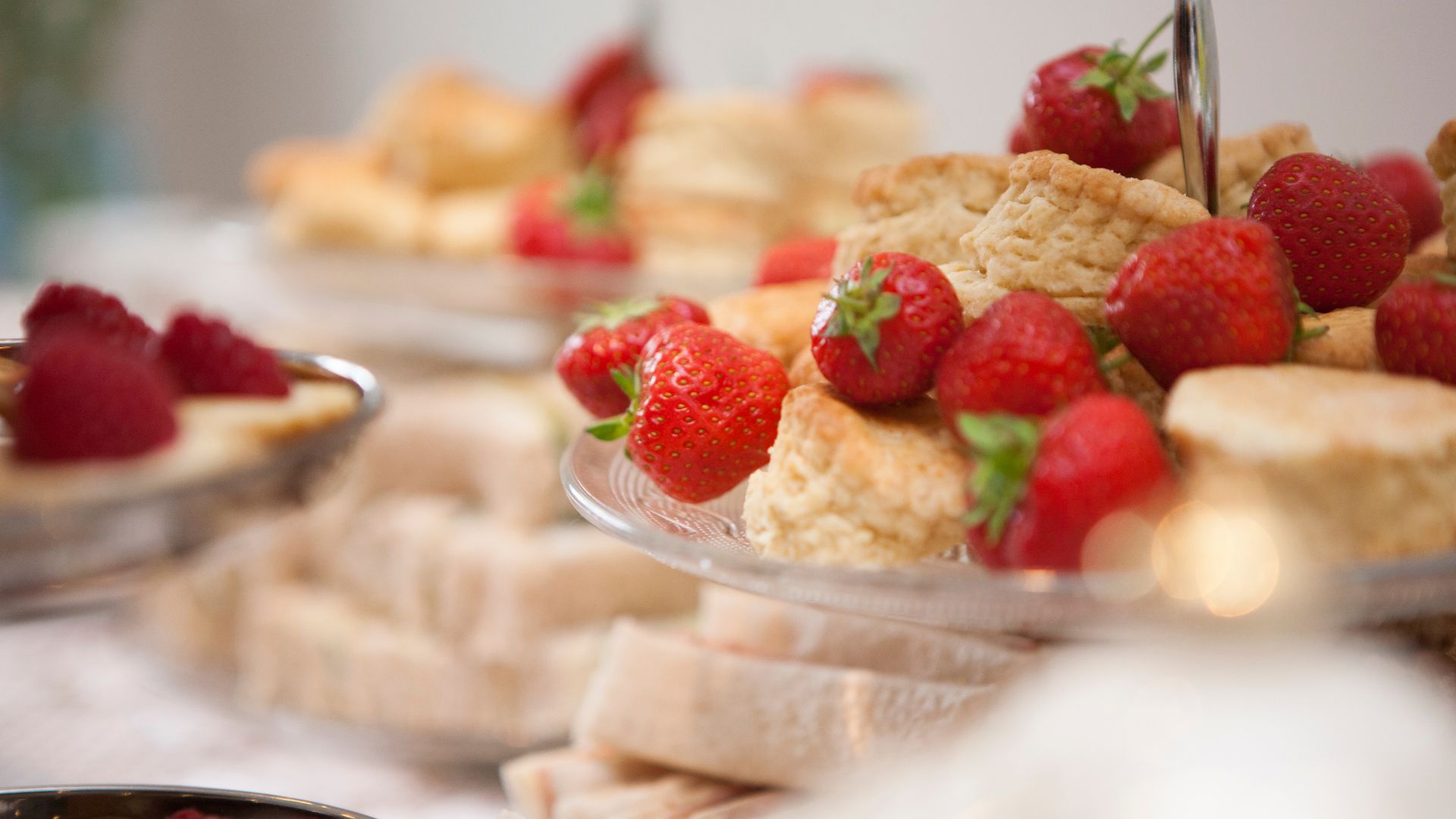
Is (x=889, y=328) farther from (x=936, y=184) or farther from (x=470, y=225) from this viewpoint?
(x=470, y=225)

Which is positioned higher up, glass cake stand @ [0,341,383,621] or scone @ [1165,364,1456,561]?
glass cake stand @ [0,341,383,621]

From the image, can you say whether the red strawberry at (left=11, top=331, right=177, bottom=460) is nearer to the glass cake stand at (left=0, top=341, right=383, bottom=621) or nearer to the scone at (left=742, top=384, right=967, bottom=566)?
the glass cake stand at (left=0, top=341, right=383, bottom=621)

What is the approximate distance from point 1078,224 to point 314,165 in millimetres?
1442

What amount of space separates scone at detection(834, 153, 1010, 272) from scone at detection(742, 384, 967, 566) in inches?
5.2

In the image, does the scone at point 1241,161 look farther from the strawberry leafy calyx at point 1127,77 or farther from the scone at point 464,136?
the scone at point 464,136

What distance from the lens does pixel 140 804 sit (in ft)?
2.10

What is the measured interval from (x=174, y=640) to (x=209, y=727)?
21 centimetres

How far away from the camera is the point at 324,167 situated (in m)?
1.73

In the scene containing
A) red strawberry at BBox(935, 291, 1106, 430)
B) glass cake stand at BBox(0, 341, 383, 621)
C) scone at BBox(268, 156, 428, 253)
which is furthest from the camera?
scone at BBox(268, 156, 428, 253)

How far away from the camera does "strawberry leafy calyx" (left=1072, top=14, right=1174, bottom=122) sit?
0.62 metres

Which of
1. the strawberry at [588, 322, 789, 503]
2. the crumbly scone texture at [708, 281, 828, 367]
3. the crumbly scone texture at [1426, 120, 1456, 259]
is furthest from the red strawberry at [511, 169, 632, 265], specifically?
the crumbly scone texture at [1426, 120, 1456, 259]

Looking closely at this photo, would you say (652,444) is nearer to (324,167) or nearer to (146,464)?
(146,464)

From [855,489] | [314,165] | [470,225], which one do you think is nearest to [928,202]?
[855,489]

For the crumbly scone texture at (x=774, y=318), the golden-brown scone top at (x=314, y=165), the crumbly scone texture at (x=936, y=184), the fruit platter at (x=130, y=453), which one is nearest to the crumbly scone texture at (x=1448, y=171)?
the crumbly scone texture at (x=936, y=184)
